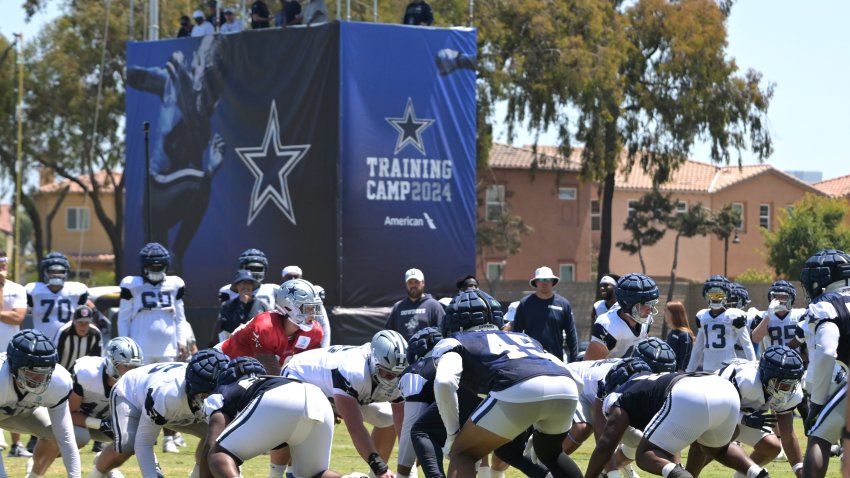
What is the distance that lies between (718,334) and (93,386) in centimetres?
672

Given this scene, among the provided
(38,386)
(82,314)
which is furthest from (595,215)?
(38,386)

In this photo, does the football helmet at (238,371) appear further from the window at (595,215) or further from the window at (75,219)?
the window at (75,219)

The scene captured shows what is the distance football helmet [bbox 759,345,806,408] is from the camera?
855cm

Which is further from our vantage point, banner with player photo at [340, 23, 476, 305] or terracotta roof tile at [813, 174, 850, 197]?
terracotta roof tile at [813, 174, 850, 197]

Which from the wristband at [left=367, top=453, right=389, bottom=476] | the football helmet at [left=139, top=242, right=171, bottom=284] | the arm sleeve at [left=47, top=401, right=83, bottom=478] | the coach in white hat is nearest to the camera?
the wristband at [left=367, top=453, right=389, bottom=476]

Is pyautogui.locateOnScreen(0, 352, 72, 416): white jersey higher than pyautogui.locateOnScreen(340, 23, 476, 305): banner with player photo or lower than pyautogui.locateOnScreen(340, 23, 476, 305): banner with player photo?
lower

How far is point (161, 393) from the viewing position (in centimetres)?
825

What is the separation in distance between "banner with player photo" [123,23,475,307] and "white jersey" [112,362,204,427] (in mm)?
11768

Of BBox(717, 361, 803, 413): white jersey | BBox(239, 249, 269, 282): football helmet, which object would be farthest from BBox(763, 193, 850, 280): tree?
BBox(717, 361, 803, 413): white jersey

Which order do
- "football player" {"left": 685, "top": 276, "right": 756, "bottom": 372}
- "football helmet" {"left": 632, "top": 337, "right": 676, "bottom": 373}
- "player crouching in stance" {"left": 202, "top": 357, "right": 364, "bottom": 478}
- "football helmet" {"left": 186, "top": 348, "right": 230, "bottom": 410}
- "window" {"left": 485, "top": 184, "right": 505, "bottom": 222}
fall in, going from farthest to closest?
"window" {"left": 485, "top": 184, "right": 505, "bottom": 222}, "football player" {"left": 685, "top": 276, "right": 756, "bottom": 372}, "football helmet" {"left": 632, "top": 337, "right": 676, "bottom": 373}, "football helmet" {"left": 186, "top": 348, "right": 230, "bottom": 410}, "player crouching in stance" {"left": 202, "top": 357, "right": 364, "bottom": 478}

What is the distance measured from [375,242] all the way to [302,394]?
44.4ft

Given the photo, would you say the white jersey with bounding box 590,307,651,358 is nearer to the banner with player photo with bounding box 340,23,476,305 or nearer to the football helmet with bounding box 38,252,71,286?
the football helmet with bounding box 38,252,71,286

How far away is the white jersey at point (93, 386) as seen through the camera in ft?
31.9

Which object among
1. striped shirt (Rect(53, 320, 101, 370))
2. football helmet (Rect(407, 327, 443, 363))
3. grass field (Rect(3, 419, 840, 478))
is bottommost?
grass field (Rect(3, 419, 840, 478))
